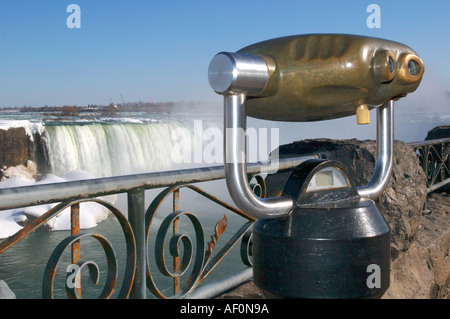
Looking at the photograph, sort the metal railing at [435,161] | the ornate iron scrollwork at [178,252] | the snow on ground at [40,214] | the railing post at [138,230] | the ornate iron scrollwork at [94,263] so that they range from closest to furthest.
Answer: the ornate iron scrollwork at [94,263] < the railing post at [138,230] < the ornate iron scrollwork at [178,252] < the metal railing at [435,161] < the snow on ground at [40,214]

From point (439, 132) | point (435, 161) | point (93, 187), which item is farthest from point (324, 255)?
point (439, 132)

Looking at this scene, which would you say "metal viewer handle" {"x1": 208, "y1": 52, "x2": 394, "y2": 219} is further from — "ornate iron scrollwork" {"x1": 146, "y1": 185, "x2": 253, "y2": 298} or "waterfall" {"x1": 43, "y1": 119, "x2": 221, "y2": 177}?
"waterfall" {"x1": 43, "y1": 119, "x2": 221, "y2": 177}

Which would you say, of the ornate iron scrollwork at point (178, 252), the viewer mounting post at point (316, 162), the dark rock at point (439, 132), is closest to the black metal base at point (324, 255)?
the viewer mounting post at point (316, 162)

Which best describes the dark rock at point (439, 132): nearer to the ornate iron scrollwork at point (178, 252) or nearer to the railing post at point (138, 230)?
the ornate iron scrollwork at point (178, 252)

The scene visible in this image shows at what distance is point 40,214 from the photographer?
1539 centimetres

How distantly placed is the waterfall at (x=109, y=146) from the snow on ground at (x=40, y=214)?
58cm

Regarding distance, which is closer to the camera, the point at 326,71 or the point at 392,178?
the point at 326,71

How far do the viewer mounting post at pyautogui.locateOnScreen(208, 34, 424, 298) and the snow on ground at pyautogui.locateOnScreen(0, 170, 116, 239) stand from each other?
48.5 feet

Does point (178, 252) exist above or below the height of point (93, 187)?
below

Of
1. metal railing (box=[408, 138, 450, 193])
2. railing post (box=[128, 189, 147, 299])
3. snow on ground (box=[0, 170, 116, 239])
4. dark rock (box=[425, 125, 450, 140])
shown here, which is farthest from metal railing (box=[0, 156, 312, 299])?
snow on ground (box=[0, 170, 116, 239])

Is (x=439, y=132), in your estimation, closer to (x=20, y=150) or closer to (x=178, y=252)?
(x=178, y=252)

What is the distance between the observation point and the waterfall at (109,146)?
1653 cm

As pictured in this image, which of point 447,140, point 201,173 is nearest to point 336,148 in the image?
point 201,173

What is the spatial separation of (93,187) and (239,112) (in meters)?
0.63
